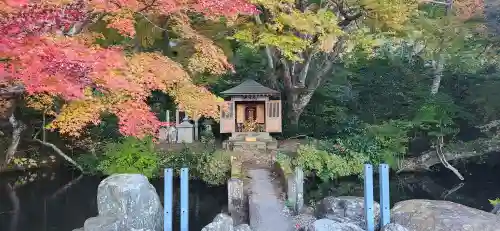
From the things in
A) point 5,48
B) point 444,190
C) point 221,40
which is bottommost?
point 444,190

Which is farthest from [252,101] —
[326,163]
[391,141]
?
[391,141]

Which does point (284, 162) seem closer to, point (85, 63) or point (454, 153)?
point (454, 153)

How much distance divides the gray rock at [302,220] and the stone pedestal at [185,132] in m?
7.00

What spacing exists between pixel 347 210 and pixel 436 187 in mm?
6276

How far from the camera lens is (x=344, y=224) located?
22.8ft

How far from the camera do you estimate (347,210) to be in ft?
25.6

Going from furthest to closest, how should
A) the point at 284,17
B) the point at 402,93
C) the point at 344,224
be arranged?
1. the point at 402,93
2. the point at 284,17
3. the point at 344,224

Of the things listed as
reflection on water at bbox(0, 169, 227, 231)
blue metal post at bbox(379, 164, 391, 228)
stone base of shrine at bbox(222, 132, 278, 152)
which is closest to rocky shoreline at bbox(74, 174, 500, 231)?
blue metal post at bbox(379, 164, 391, 228)

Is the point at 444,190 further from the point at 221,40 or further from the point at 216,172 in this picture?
the point at 221,40

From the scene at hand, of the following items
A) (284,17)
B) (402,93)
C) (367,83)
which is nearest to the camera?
(284,17)

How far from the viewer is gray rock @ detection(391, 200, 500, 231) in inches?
266

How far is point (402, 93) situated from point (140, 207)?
11.7m

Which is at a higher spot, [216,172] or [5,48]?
[5,48]

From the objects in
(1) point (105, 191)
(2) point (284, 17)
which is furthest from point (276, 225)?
(2) point (284, 17)
